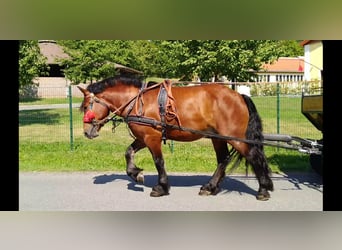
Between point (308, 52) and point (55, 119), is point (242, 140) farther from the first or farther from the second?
point (308, 52)

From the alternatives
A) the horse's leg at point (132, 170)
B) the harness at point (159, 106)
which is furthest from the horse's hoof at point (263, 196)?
the horse's leg at point (132, 170)

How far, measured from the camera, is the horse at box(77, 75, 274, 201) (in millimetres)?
5930

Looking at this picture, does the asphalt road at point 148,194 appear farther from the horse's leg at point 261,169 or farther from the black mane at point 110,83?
the black mane at point 110,83

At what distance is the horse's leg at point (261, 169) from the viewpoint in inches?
232

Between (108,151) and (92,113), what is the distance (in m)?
3.91

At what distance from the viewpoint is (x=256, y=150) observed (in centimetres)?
591

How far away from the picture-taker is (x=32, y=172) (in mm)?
7914

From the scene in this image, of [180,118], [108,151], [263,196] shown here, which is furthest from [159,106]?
[108,151]

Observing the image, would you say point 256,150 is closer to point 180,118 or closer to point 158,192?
point 180,118

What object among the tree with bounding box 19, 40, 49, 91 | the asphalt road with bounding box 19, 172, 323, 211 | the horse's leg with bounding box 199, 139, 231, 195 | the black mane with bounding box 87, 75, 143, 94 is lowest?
the asphalt road with bounding box 19, 172, 323, 211

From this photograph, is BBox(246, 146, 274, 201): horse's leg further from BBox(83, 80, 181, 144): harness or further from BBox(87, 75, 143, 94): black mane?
BBox(87, 75, 143, 94): black mane

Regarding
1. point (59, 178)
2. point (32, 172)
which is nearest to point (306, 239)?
point (59, 178)

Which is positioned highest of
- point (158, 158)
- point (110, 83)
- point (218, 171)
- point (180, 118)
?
point (110, 83)

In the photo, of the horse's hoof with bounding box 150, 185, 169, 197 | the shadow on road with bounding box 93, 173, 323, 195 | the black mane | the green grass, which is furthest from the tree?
the horse's hoof with bounding box 150, 185, 169, 197
